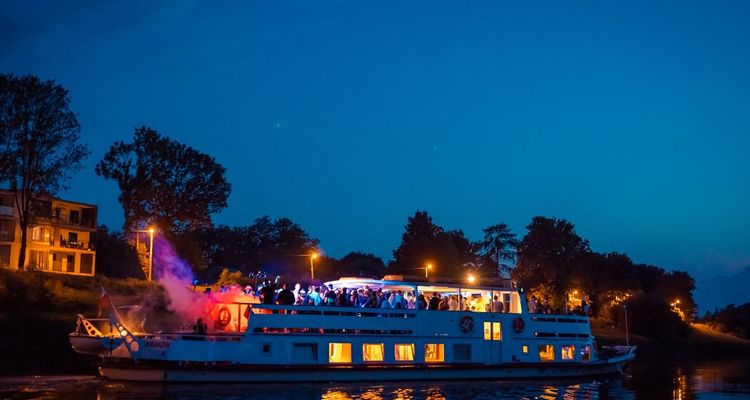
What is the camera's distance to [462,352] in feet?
111

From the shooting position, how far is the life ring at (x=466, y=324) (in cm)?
3372

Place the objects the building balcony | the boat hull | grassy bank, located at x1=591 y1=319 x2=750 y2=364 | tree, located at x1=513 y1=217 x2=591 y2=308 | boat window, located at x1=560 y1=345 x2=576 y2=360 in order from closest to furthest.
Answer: the boat hull
boat window, located at x1=560 y1=345 x2=576 y2=360
the building balcony
grassy bank, located at x1=591 y1=319 x2=750 y2=364
tree, located at x1=513 y1=217 x2=591 y2=308

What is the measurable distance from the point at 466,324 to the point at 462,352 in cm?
124

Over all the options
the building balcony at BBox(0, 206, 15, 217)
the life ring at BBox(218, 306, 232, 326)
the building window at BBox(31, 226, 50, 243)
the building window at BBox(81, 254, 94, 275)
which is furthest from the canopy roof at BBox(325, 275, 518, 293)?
the building window at BBox(81, 254, 94, 275)

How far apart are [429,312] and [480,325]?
266 centimetres

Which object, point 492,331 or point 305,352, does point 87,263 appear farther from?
point 492,331

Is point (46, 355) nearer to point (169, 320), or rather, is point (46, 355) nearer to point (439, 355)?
point (169, 320)

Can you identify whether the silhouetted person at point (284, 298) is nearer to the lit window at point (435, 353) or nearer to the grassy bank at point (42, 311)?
the lit window at point (435, 353)

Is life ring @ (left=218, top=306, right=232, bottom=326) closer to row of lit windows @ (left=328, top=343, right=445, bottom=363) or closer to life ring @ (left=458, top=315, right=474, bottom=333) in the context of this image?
row of lit windows @ (left=328, top=343, right=445, bottom=363)

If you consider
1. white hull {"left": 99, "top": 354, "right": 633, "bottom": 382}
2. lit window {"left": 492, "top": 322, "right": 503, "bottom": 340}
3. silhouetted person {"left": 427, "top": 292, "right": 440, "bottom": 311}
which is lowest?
white hull {"left": 99, "top": 354, "right": 633, "bottom": 382}

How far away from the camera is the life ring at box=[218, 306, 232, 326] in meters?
31.3

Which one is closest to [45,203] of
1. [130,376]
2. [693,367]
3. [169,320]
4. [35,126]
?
[35,126]

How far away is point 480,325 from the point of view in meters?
34.2

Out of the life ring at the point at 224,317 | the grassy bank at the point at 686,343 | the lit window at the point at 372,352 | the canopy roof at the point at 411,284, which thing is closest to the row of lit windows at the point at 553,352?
the canopy roof at the point at 411,284
